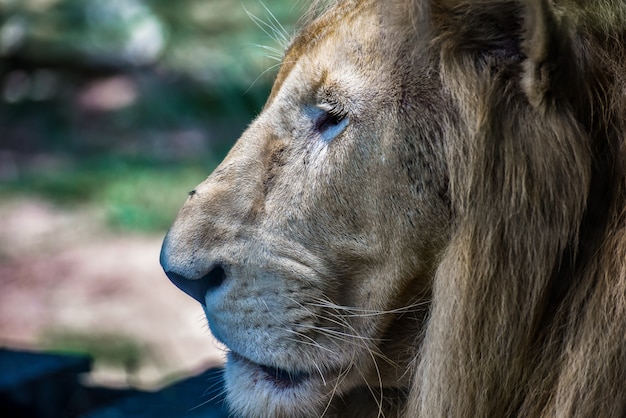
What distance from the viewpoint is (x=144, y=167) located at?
612 cm

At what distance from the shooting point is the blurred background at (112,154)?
13.9ft

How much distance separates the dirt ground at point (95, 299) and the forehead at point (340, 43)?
1.98 metres

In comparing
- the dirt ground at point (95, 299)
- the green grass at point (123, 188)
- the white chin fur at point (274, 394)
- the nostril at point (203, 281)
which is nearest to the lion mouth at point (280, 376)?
the white chin fur at point (274, 394)

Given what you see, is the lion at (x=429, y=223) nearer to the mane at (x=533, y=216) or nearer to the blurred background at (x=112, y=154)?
the mane at (x=533, y=216)

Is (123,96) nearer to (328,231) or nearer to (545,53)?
(328,231)

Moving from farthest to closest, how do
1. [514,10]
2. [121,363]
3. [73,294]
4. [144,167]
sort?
1. [144,167]
2. [73,294]
3. [121,363]
4. [514,10]

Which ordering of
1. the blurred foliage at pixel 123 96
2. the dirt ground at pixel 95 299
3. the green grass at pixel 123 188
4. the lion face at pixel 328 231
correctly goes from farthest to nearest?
1. the blurred foliage at pixel 123 96
2. the green grass at pixel 123 188
3. the dirt ground at pixel 95 299
4. the lion face at pixel 328 231

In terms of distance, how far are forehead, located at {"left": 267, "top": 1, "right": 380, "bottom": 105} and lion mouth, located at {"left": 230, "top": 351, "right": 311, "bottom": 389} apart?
1.72ft

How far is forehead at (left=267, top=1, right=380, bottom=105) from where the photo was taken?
1.59 meters

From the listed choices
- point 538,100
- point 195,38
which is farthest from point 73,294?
point 538,100

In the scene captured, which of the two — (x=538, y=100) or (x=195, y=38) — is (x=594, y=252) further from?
(x=195, y=38)

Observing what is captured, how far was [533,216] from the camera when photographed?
4.74ft

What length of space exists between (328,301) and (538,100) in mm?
499

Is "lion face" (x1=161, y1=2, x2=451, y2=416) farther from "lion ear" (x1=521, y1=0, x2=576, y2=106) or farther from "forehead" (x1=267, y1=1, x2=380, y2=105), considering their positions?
"lion ear" (x1=521, y1=0, x2=576, y2=106)
